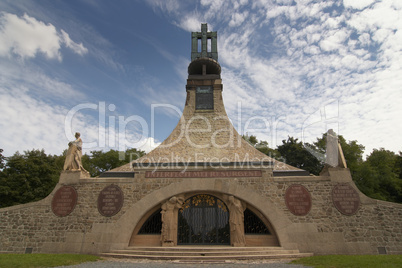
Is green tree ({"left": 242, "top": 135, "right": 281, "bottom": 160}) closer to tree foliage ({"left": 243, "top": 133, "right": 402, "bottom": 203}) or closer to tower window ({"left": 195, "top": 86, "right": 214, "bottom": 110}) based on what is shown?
tree foliage ({"left": 243, "top": 133, "right": 402, "bottom": 203})

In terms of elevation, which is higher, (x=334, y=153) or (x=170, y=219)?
(x=334, y=153)

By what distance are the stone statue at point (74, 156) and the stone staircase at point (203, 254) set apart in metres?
4.60

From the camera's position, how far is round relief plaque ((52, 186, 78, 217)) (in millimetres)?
11562

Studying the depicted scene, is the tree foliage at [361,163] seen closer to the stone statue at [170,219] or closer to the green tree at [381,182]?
the green tree at [381,182]

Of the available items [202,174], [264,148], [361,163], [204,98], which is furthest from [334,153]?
[264,148]

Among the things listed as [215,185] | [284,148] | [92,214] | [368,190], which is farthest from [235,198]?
[284,148]

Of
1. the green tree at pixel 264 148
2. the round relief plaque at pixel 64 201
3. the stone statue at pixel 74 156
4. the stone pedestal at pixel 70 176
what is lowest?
the round relief plaque at pixel 64 201

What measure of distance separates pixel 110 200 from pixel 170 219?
2.91 metres

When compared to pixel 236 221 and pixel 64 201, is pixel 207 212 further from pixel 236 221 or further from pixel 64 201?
pixel 64 201

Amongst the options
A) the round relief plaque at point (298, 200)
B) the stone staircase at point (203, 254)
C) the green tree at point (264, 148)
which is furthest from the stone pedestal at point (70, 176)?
the green tree at point (264, 148)

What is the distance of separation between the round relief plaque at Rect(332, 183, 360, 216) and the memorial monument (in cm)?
4

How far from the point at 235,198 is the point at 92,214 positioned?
6520mm

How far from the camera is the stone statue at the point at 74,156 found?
41.1ft

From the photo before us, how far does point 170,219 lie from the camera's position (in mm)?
11297
